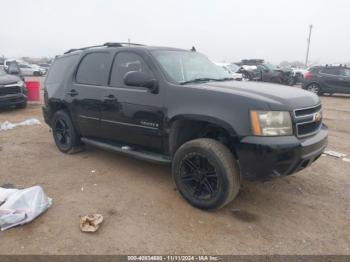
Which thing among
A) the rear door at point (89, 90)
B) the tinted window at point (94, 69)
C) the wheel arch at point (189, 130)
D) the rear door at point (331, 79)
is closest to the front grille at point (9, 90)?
the rear door at point (89, 90)

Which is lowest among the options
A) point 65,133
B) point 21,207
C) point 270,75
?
point 21,207

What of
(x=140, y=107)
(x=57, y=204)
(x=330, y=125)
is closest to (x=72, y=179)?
(x=57, y=204)

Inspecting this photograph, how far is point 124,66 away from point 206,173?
1891 millimetres

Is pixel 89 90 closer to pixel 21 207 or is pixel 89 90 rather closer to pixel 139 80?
pixel 139 80

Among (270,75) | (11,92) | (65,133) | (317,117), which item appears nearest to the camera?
(317,117)

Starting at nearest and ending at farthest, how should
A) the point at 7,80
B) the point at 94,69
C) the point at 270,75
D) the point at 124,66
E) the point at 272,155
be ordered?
the point at 272,155, the point at 124,66, the point at 94,69, the point at 7,80, the point at 270,75

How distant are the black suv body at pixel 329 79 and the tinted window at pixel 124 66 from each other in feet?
43.9

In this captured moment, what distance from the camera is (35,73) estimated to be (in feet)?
115

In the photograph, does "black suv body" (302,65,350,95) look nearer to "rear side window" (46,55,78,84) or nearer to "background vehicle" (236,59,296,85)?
"background vehicle" (236,59,296,85)

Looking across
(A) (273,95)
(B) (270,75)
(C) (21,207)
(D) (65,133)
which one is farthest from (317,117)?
(B) (270,75)

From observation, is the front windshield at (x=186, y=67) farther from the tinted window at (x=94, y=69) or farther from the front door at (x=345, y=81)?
the front door at (x=345, y=81)

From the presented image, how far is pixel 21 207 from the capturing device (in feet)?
10.9

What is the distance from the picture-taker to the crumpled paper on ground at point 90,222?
3160 millimetres

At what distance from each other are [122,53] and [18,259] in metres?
2.79
